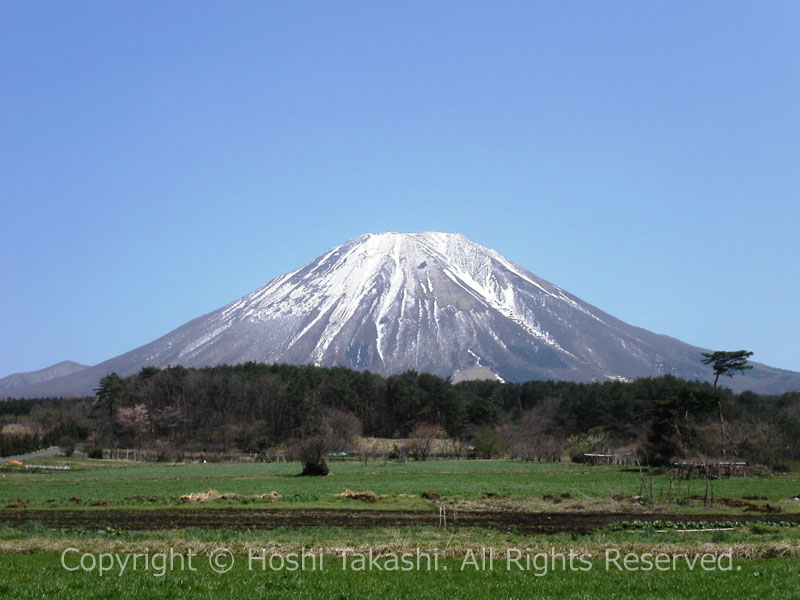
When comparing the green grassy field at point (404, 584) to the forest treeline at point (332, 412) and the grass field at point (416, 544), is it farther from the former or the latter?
the forest treeline at point (332, 412)

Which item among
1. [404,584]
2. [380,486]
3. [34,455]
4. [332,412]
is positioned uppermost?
[404,584]

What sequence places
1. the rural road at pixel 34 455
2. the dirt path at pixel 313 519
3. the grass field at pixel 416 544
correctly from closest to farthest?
1. the grass field at pixel 416 544
2. the dirt path at pixel 313 519
3. the rural road at pixel 34 455

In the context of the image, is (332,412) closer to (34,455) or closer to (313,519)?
(34,455)

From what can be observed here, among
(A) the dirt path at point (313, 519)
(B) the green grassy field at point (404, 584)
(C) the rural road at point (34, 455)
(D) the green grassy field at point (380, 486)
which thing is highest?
(B) the green grassy field at point (404, 584)

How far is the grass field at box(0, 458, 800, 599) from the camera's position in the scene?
10.7 metres

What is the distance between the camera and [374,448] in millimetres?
83312

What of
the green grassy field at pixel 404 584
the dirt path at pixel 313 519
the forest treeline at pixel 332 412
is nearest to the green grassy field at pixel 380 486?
the dirt path at pixel 313 519

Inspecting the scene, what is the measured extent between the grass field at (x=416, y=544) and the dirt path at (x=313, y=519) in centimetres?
28

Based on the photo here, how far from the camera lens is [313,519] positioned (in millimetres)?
23797

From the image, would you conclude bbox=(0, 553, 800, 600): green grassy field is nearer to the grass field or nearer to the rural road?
the grass field


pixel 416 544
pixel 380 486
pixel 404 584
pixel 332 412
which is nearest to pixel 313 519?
pixel 416 544

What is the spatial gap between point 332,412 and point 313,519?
70614mm

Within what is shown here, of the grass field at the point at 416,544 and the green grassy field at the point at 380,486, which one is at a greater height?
the grass field at the point at 416,544

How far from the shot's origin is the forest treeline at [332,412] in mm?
80562
